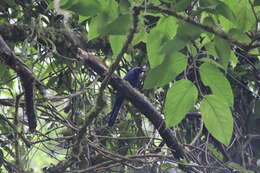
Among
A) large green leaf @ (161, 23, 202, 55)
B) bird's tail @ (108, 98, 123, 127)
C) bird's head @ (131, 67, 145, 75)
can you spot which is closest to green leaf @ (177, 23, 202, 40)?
large green leaf @ (161, 23, 202, 55)

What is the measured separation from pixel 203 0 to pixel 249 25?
0.68 ft

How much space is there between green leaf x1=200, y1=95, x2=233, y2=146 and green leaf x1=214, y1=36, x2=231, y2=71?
127 millimetres

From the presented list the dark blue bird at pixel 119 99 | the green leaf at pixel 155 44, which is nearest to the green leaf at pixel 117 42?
→ the green leaf at pixel 155 44

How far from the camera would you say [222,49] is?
1.54 metres

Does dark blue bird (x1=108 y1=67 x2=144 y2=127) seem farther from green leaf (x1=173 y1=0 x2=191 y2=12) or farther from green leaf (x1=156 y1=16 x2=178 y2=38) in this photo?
green leaf (x1=173 y1=0 x2=191 y2=12)

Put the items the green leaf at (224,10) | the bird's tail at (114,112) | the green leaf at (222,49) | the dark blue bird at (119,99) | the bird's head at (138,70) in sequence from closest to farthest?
the green leaf at (224,10)
the green leaf at (222,49)
the dark blue bird at (119,99)
the bird's tail at (114,112)
the bird's head at (138,70)

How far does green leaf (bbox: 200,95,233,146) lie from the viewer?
1.59 metres

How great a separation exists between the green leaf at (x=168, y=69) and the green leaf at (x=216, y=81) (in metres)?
0.08

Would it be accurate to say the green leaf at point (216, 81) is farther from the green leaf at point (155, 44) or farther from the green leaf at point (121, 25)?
the green leaf at point (121, 25)

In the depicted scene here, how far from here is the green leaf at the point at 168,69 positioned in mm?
1566

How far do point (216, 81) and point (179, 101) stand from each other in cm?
14

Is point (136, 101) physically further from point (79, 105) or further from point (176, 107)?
point (176, 107)

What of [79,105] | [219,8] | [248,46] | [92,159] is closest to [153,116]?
[92,159]

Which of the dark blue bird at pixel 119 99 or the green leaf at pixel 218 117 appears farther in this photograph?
the dark blue bird at pixel 119 99
